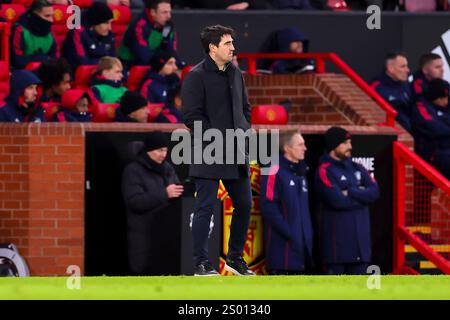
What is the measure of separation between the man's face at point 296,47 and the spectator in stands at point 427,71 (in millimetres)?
1403

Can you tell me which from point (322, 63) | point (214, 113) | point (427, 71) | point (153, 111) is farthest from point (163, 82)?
point (214, 113)

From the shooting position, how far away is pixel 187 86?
12086mm

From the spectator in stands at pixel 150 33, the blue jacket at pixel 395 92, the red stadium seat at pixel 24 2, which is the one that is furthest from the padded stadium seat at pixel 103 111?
the blue jacket at pixel 395 92

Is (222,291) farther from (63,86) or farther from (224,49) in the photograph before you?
(63,86)

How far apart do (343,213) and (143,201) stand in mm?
1980

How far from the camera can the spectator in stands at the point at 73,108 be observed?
53.9 feet

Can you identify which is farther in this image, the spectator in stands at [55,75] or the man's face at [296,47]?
the man's face at [296,47]

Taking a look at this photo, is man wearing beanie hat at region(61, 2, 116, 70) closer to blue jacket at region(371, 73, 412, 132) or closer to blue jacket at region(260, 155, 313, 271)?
blue jacket at region(260, 155, 313, 271)

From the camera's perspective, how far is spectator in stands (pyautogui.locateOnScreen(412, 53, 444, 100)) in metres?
19.6

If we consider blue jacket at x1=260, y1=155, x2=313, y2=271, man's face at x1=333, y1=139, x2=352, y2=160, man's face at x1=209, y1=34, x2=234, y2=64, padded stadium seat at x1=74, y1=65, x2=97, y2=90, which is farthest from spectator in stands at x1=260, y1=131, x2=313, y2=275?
man's face at x1=209, y1=34, x2=234, y2=64

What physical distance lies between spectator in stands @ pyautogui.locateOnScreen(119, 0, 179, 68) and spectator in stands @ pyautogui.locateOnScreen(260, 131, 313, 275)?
2902 millimetres

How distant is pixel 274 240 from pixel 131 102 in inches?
78.2

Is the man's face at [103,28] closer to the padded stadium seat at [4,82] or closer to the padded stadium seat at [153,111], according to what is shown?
the padded stadium seat at [153,111]
